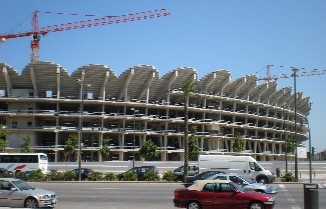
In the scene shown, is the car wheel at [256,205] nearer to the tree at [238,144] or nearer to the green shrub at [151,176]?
the green shrub at [151,176]

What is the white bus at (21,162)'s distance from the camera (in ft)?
142

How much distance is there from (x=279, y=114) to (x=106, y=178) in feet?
254

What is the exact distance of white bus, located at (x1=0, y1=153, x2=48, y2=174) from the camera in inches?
1703

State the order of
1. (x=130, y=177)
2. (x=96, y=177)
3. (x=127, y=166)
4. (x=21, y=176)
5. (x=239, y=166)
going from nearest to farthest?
(x=239, y=166)
(x=130, y=177)
(x=96, y=177)
(x=21, y=176)
(x=127, y=166)

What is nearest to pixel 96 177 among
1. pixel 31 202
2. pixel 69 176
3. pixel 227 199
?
pixel 69 176

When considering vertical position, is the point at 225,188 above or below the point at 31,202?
above

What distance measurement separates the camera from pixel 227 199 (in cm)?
1528

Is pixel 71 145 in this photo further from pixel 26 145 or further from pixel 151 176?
pixel 151 176

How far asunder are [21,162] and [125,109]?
34650mm

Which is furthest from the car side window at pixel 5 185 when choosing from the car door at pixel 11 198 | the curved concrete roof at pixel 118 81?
the curved concrete roof at pixel 118 81

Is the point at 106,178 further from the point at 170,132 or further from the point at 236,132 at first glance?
the point at 236,132

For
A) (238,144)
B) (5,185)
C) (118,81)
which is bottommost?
(5,185)

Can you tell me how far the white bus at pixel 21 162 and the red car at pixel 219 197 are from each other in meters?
31.0

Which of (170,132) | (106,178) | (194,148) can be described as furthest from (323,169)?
(106,178)
